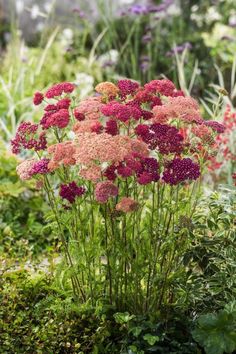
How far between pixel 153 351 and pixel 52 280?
0.73 metres

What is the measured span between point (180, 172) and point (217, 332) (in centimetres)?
71

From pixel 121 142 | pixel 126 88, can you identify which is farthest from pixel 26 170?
pixel 126 88

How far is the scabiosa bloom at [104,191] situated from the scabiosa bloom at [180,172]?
0.22 m

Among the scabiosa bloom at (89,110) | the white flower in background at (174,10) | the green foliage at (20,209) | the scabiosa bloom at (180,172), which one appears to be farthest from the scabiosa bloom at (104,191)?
the white flower in background at (174,10)

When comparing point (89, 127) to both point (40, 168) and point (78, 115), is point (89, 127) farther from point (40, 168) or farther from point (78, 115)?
point (40, 168)

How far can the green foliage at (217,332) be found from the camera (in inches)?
113

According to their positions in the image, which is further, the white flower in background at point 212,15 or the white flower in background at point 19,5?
the white flower in background at point 19,5

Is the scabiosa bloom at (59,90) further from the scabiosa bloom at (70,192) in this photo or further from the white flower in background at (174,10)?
the white flower in background at (174,10)

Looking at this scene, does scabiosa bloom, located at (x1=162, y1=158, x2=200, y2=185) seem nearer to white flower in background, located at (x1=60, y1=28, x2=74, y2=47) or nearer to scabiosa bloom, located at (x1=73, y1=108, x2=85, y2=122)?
scabiosa bloom, located at (x1=73, y1=108, x2=85, y2=122)

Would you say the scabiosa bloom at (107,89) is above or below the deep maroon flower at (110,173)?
above

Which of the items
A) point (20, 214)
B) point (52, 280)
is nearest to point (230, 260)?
point (52, 280)

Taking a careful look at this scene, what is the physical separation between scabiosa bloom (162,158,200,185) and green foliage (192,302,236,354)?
0.60 meters

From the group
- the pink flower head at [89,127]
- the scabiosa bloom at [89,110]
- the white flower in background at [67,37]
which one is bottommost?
the white flower in background at [67,37]

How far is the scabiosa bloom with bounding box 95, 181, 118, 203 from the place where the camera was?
8.50 ft
